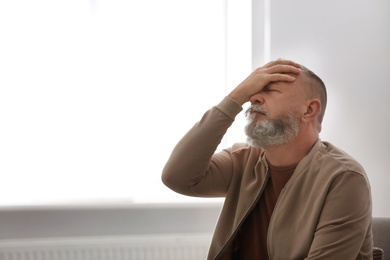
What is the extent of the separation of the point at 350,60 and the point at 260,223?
1288 mm

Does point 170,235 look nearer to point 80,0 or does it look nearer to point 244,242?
point 244,242

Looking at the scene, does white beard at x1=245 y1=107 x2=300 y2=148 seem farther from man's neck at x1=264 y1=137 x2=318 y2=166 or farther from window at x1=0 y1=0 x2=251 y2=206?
window at x1=0 y1=0 x2=251 y2=206

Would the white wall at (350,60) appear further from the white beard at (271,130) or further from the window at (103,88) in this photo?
the white beard at (271,130)

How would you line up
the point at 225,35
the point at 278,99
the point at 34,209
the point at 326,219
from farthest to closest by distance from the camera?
1. the point at 225,35
2. the point at 34,209
3. the point at 278,99
4. the point at 326,219

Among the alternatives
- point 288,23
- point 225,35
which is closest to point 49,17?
point 225,35

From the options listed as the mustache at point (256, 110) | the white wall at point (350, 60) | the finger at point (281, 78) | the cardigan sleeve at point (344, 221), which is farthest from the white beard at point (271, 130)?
the white wall at point (350, 60)

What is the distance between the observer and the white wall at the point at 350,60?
278 cm

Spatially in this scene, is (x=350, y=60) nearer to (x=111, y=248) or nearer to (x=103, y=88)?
(x=103, y=88)

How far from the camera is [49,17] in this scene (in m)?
2.82

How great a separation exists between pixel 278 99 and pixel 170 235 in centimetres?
110

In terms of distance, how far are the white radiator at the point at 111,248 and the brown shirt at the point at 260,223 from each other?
773mm

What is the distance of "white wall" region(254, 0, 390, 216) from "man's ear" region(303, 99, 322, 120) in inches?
35.1

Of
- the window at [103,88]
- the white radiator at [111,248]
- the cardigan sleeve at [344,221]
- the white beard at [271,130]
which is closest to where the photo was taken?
the cardigan sleeve at [344,221]

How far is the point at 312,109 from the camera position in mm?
1901
